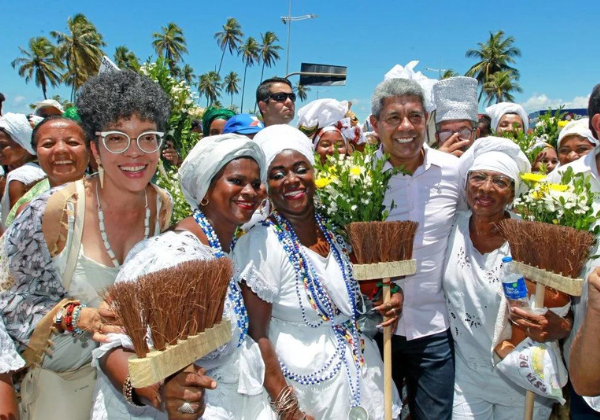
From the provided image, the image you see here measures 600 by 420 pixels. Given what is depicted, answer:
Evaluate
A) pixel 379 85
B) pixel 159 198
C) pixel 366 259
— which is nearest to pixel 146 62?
pixel 159 198

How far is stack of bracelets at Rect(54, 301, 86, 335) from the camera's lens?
8.66ft

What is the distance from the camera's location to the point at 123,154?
2736 mm

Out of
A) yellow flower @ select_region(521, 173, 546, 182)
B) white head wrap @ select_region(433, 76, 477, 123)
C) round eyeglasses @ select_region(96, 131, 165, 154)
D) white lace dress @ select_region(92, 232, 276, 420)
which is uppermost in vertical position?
white head wrap @ select_region(433, 76, 477, 123)

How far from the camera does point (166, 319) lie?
1.85 metres

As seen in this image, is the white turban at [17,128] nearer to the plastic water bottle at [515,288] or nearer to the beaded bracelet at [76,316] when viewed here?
the beaded bracelet at [76,316]

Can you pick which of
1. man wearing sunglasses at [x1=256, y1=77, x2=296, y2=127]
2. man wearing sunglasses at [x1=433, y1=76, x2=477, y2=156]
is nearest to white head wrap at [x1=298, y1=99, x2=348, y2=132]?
man wearing sunglasses at [x1=256, y1=77, x2=296, y2=127]

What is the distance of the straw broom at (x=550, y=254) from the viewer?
261 centimetres

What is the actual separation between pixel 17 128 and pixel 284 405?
4854mm

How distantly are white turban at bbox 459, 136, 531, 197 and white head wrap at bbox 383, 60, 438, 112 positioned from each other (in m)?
0.58

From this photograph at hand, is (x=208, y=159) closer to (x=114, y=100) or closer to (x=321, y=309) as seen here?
(x=114, y=100)

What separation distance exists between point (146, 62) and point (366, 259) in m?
2.21

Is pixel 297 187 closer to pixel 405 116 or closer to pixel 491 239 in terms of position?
pixel 405 116

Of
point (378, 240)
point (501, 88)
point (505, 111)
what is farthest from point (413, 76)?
point (501, 88)

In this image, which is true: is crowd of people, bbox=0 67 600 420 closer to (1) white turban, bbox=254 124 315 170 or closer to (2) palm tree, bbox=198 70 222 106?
(1) white turban, bbox=254 124 315 170
